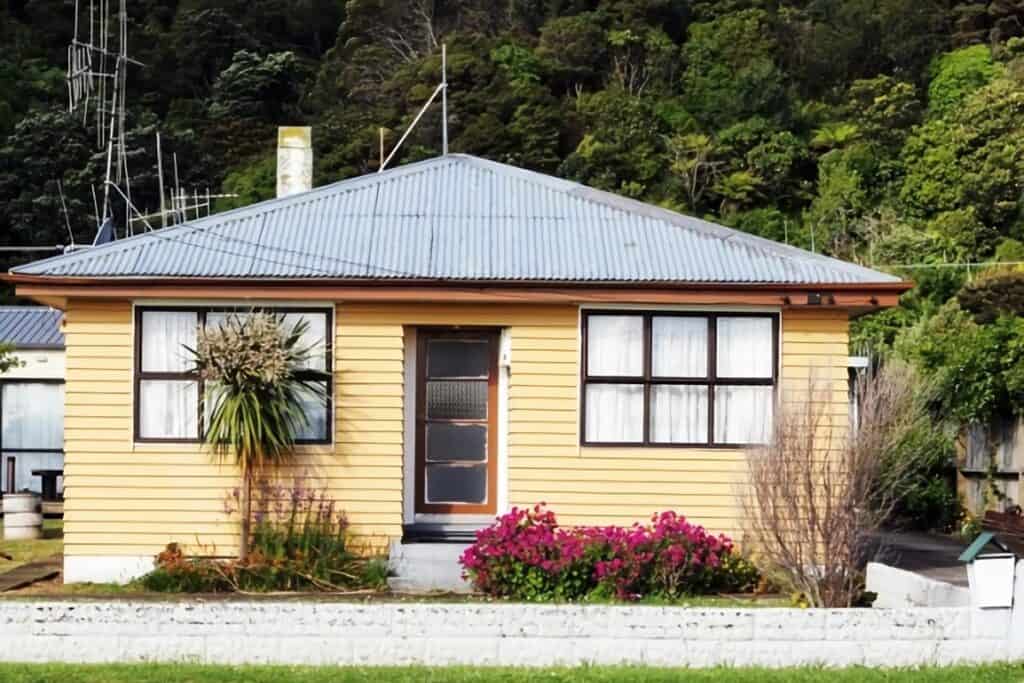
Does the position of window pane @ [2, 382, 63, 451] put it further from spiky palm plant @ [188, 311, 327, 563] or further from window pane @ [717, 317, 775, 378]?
window pane @ [717, 317, 775, 378]

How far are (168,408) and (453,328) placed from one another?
3.11 metres

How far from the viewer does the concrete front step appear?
18375 millimetres

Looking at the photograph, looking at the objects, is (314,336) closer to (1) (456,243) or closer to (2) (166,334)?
(2) (166,334)

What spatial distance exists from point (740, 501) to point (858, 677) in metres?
3.70

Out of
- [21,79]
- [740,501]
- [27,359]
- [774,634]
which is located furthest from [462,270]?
[21,79]

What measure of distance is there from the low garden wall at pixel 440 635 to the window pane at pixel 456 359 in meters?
5.93

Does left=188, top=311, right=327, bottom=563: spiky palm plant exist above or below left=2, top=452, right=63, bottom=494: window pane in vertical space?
above

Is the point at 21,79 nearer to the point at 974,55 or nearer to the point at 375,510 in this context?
the point at 974,55

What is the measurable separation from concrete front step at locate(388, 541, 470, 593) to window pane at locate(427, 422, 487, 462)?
138 centimetres

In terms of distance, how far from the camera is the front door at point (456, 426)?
19.6 m

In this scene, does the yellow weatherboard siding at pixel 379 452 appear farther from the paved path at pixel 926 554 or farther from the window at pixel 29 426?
the window at pixel 29 426

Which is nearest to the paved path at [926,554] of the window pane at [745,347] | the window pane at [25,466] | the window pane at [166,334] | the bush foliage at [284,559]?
the window pane at [745,347]

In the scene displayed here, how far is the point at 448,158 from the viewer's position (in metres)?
21.3

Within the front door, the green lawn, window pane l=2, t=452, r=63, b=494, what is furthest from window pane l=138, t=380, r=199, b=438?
window pane l=2, t=452, r=63, b=494
